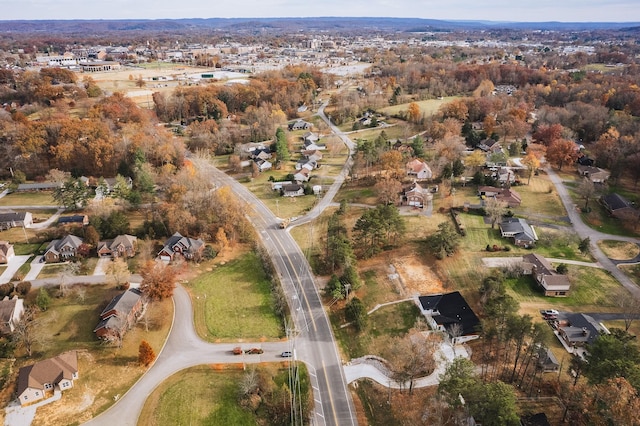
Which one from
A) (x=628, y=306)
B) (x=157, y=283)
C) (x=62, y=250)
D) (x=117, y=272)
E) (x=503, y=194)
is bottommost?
(x=628, y=306)

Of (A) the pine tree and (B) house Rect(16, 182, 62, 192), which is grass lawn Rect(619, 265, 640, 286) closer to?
(A) the pine tree

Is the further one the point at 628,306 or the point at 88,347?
the point at 628,306

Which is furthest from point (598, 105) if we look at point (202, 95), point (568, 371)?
point (202, 95)

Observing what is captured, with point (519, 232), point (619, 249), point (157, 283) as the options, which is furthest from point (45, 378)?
point (619, 249)

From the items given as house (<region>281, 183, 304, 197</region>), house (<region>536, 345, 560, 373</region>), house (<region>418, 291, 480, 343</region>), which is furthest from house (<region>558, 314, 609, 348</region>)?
house (<region>281, 183, 304, 197</region>)

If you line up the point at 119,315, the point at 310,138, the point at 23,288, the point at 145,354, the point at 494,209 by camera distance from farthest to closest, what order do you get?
the point at 310,138 < the point at 494,209 < the point at 23,288 < the point at 119,315 < the point at 145,354

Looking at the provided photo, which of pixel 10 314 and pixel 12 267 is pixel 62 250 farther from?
pixel 10 314

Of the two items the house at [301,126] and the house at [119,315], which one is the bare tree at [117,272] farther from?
the house at [301,126]
